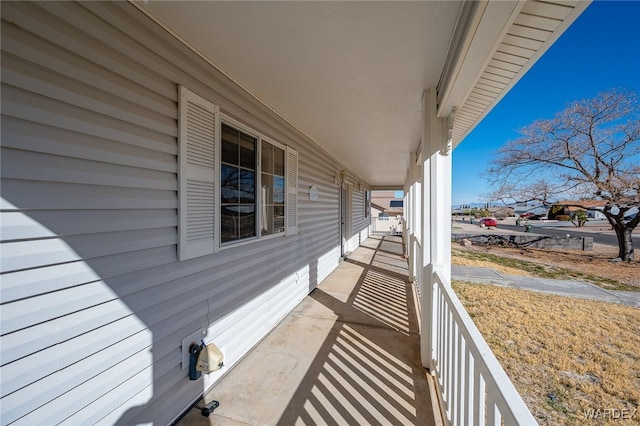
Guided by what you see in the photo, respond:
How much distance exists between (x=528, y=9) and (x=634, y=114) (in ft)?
39.2

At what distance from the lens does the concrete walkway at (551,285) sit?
16.3 feet

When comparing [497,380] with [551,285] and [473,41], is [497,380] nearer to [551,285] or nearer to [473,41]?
[473,41]

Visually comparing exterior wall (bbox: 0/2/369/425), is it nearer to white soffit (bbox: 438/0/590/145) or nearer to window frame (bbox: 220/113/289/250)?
window frame (bbox: 220/113/289/250)

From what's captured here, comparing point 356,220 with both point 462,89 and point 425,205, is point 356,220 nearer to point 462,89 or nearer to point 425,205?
point 425,205

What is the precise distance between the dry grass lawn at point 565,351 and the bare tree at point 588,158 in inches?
296

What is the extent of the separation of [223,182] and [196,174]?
1.24ft

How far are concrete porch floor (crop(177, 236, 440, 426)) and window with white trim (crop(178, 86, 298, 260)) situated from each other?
1189mm

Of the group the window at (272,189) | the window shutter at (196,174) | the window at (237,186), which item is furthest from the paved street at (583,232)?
the window shutter at (196,174)

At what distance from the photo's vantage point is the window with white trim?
75.7 inches

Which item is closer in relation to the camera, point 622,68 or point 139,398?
point 139,398

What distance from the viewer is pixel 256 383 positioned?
2270 mm

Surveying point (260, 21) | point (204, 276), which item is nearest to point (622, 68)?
point (260, 21)

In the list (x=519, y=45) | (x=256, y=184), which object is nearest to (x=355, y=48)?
(x=519, y=45)

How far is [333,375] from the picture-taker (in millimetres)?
2363
